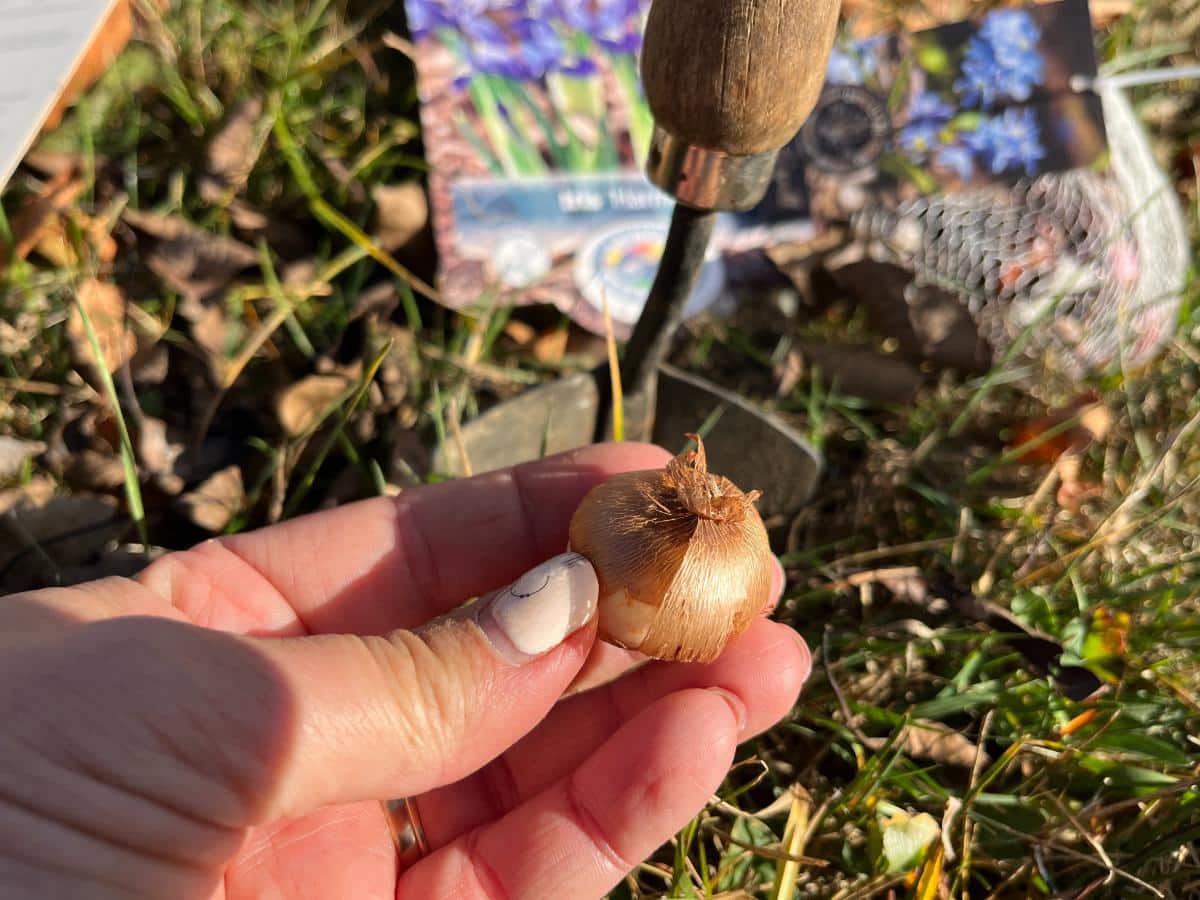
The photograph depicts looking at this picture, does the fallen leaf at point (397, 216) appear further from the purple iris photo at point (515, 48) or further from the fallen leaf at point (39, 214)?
the fallen leaf at point (39, 214)

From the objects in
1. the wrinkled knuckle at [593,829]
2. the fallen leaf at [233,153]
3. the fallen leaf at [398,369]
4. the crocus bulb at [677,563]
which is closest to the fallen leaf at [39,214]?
the fallen leaf at [233,153]

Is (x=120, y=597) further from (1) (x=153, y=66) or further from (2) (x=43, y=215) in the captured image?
(1) (x=153, y=66)

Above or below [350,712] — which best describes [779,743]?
below

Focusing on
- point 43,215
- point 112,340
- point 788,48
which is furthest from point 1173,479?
point 43,215

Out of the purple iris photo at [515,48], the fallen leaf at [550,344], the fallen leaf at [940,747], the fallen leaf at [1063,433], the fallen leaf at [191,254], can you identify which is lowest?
the fallen leaf at [940,747]

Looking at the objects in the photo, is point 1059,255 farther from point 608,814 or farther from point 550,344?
point 608,814

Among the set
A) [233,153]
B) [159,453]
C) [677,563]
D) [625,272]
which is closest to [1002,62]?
[625,272]

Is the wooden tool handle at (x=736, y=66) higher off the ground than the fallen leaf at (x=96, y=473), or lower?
higher
